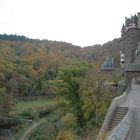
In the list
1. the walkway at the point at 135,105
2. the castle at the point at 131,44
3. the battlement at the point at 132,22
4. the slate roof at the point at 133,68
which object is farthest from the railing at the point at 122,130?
the battlement at the point at 132,22

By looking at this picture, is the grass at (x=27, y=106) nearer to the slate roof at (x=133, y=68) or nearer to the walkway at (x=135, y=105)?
Answer: the slate roof at (x=133, y=68)

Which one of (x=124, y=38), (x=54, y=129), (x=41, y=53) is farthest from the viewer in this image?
(x=41, y=53)

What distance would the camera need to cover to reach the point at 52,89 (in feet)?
166

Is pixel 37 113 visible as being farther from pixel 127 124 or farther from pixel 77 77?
pixel 127 124

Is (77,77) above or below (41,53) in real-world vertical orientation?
below

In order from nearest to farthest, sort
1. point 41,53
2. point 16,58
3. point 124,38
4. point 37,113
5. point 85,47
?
point 124,38 → point 37,113 → point 16,58 → point 41,53 → point 85,47

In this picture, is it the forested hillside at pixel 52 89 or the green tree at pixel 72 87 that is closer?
the forested hillside at pixel 52 89

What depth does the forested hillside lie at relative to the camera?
3303cm

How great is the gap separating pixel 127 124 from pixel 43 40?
109 metres

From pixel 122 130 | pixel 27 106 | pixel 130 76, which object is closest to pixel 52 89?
pixel 130 76

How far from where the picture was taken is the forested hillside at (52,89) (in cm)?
3303

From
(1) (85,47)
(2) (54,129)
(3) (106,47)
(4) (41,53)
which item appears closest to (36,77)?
(4) (41,53)

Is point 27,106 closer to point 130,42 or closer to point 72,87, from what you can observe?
point 130,42

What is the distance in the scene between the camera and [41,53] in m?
102
